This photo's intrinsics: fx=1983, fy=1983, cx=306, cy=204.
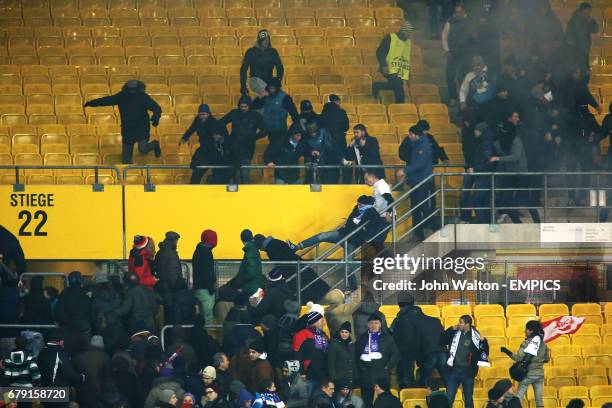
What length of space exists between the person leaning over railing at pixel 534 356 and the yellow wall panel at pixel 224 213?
3.72m

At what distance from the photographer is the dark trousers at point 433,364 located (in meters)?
22.5

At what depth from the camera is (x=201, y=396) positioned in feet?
70.9

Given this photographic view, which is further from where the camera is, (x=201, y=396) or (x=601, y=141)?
(x=601, y=141)

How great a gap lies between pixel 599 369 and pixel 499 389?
2.80 metres

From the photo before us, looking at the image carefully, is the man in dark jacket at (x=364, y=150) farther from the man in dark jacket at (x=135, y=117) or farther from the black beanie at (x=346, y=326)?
the black beanie at (x=346, y=326)

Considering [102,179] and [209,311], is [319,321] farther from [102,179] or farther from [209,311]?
[102,179]

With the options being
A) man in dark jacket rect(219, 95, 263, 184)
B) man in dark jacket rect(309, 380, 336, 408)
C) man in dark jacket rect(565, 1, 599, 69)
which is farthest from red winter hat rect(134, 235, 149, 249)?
man in dark jacket rect(565, 1, 599, 69)

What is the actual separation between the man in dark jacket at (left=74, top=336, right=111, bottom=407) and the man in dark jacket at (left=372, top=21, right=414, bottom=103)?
7.21 metres

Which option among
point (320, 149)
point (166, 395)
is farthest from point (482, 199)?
point (166, 395)

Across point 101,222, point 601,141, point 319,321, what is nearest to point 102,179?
point 101,222

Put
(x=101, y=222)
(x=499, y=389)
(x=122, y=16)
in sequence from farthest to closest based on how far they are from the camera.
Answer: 1. (x=122, y=16)
2. (x=101, y=222)
3. (x=499, y=389)

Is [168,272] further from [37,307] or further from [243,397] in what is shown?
[243,397]

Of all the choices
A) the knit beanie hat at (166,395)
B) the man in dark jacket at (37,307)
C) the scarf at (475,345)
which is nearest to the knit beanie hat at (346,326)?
the scarf at (475,345)

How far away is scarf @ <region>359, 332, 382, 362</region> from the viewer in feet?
73.0
